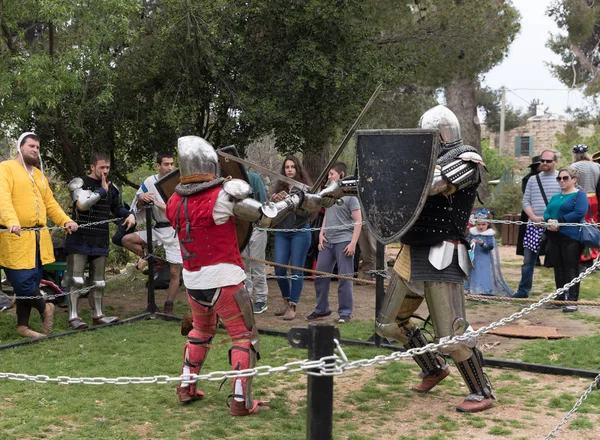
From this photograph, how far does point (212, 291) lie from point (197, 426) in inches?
30.9

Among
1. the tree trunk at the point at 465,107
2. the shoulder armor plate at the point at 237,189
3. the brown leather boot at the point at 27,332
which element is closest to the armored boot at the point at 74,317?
the brown leather boot at the point at 27,332

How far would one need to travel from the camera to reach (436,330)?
4547 millimetres

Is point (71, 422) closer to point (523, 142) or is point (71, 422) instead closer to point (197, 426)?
point (197, 426)

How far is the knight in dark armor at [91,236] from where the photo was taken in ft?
23.2

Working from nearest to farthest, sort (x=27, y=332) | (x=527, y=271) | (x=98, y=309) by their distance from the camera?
(x=27, y=332), (x=98, y=309), (x=527, y=271)

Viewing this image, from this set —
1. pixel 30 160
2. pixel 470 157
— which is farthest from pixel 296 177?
pixel 470 157

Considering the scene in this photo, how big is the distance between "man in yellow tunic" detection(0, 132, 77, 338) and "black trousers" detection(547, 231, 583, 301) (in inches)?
189

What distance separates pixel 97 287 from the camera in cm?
728

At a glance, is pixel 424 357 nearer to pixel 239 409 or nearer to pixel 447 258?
pixel 447 258

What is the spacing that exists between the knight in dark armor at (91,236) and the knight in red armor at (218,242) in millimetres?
2714

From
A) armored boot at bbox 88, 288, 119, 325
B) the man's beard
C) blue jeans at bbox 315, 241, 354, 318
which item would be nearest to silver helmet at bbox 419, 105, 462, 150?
blue jeans at bbox 315, 241, 354, 318

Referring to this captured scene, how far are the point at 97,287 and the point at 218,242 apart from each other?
3.18 m

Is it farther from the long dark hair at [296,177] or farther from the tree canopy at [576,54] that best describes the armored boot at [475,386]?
the tree canopy at [576,54]

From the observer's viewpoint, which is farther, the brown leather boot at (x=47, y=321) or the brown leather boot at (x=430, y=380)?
the brown leather boot at (x=47, y=321)
